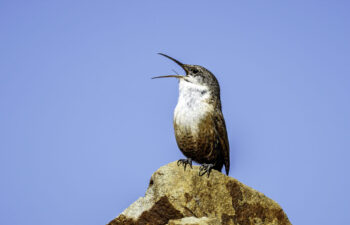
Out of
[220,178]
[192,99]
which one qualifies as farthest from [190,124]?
[220,178]

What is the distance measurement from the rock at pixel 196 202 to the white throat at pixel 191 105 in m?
0.72

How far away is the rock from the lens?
6.25 metres

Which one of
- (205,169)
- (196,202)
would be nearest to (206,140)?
(205,169)

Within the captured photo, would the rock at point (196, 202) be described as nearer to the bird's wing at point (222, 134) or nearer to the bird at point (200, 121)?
the bird at point (200, 121)

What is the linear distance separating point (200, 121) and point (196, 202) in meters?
1.32

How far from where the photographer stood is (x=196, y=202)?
6.29 metres

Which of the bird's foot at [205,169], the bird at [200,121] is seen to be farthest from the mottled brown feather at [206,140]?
the bird's foot at [205,169]

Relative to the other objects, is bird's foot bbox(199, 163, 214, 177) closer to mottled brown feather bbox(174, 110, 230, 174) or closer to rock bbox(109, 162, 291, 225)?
rock bbox(109, 162, 291, 225)

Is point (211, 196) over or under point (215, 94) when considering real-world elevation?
under

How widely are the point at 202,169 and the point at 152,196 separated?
0.88 metres

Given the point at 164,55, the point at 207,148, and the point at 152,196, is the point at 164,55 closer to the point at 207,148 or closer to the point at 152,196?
the point at 207,148

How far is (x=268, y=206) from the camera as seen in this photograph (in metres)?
6.95

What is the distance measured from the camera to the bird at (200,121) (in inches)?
275

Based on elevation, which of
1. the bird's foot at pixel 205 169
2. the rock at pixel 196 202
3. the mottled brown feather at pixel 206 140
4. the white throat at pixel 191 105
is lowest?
the rock at pixel 196 202
